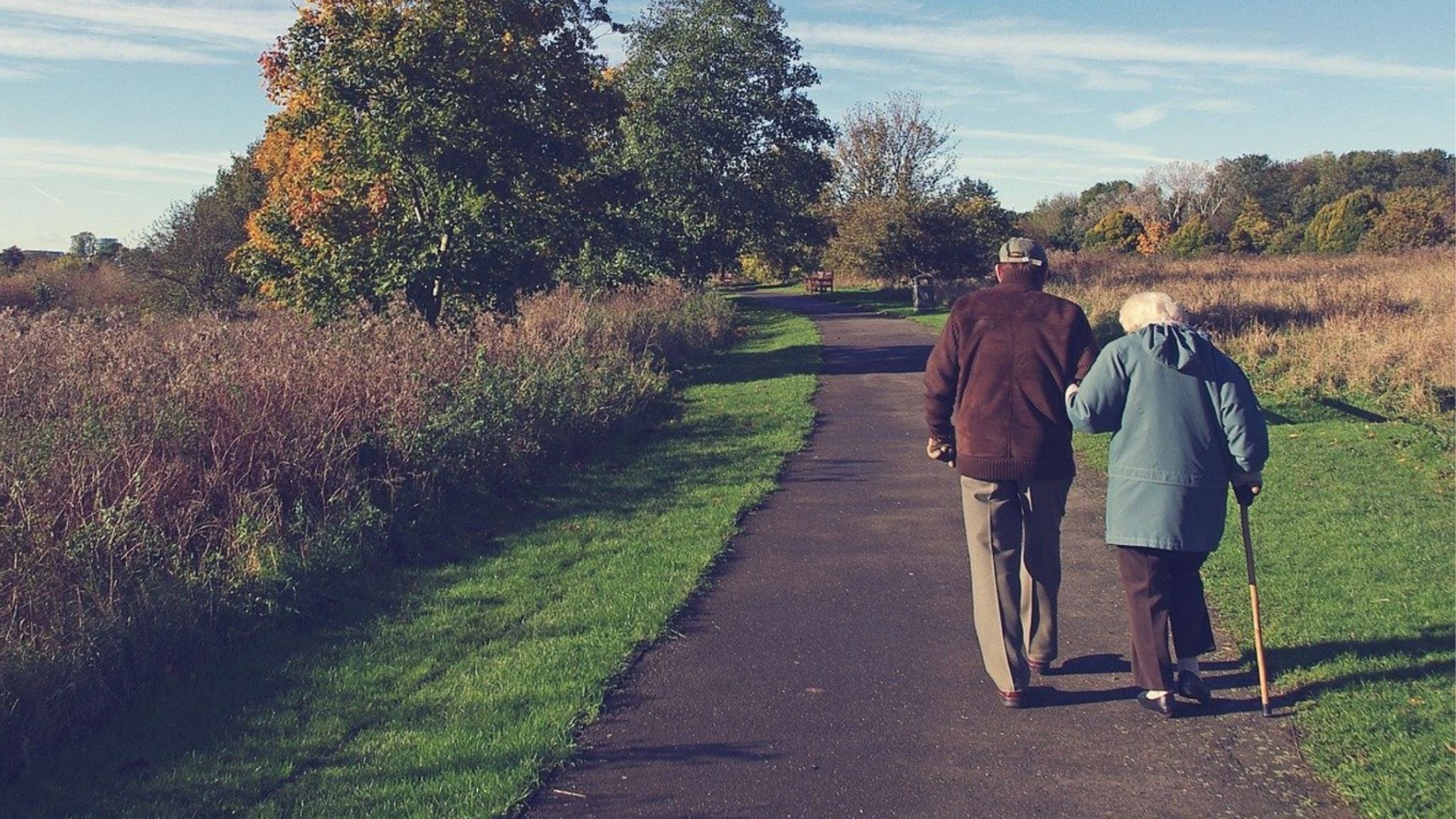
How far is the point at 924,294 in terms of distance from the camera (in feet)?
124

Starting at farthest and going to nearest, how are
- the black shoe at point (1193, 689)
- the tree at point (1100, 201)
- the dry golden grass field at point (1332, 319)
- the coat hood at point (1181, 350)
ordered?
the tree at point (1100, 201), the dry golden grass field at point (1332, 319), the black shoe at point (1193, 689), the coat hood at point (1181, 350)

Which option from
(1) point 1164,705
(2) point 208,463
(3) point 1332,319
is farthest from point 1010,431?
(3) point 1332,319

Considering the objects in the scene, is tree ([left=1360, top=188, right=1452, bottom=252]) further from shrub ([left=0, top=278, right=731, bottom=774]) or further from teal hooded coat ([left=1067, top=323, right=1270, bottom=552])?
teal hooded coat ([left=1067, top=323, right=1270, bottom=552])

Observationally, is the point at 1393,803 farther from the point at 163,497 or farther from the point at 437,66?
the point at 437,66

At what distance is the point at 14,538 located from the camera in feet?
20.5

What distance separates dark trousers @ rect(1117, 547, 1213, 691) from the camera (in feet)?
16.7

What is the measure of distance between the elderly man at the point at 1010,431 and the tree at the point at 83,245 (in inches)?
1842

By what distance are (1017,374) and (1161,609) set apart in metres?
1.23

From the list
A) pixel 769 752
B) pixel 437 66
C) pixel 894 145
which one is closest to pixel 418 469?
pixel 769 752

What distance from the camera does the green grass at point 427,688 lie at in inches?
177

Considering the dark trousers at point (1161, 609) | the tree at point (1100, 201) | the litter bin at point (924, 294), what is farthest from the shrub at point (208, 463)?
the tree at point (1100, 201)

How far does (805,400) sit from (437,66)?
7082mm

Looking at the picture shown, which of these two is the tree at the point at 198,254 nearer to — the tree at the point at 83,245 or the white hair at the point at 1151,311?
the tree at the point at 83,245

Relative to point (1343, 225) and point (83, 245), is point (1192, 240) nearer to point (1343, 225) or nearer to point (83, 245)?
point (1343, 225)
